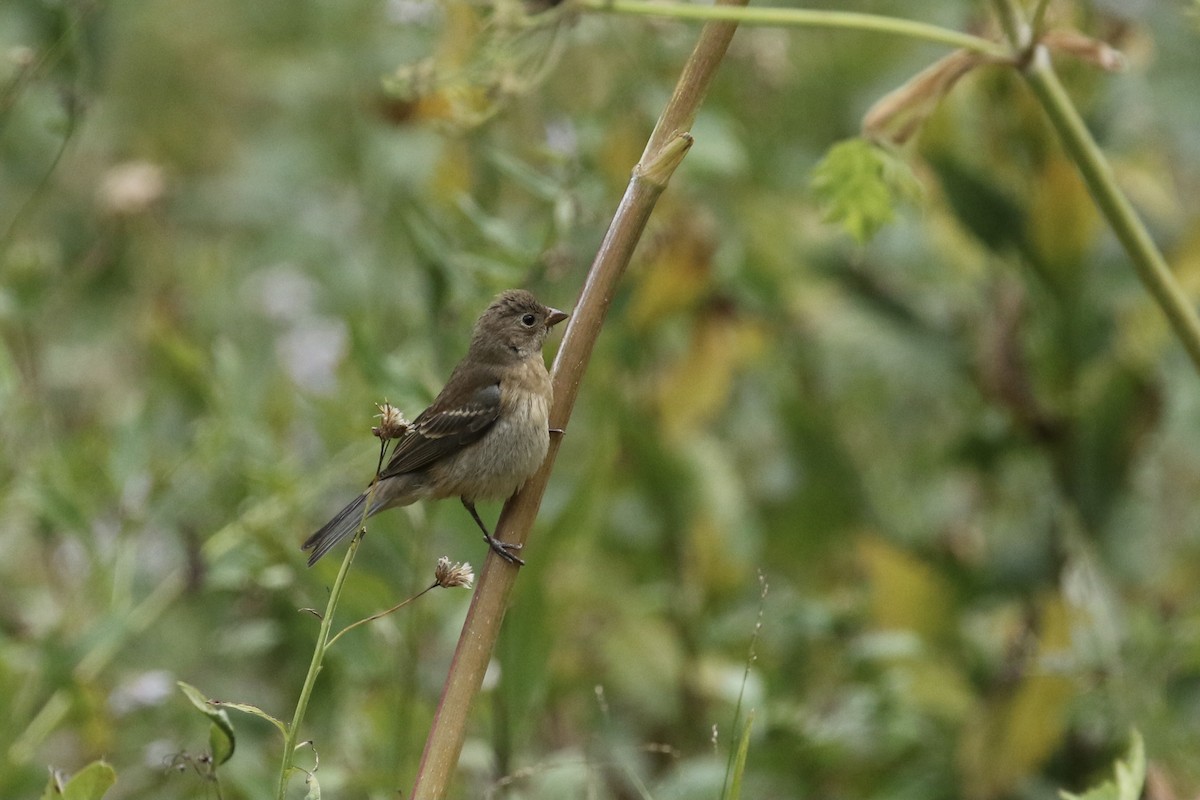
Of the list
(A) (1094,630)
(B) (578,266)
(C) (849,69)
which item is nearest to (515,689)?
(B) (578,266)

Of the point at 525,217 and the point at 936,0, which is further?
the point at 936,0

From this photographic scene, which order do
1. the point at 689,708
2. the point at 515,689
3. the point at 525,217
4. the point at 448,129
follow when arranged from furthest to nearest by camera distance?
the point at 525,217 → the point at 689,708 → the point at 515,689 → the point at 448,129

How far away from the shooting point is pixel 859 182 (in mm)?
2348

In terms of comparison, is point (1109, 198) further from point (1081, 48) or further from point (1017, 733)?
point (1017, 733)

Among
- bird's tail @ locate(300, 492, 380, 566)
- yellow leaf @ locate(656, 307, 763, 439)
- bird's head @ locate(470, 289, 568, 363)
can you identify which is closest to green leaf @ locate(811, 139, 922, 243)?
bird's head @ locate(470, 289, 568, 363)

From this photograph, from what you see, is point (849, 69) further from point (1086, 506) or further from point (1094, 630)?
point (1094, 630)

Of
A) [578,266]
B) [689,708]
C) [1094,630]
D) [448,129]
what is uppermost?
[448,129]

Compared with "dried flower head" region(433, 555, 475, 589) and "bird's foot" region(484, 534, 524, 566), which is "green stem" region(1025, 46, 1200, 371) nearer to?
"bird's foot" region(484, 534, 524, 566)

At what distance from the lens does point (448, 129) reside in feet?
8.00

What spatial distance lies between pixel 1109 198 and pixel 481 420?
4.93 feet

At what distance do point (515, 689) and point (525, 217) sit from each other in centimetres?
209

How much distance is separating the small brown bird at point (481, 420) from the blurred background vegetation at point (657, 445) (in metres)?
0.08

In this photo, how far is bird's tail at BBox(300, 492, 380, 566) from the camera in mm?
2662

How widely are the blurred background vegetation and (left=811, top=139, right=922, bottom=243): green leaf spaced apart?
47 mm
